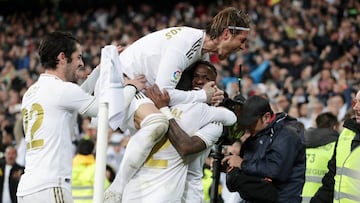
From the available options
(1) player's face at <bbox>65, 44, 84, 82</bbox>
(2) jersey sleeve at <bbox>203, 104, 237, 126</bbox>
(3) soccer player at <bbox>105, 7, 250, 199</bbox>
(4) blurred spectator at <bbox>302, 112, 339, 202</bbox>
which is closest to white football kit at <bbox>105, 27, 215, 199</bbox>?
(3) soccer player at <bbox>105, 7, 250, 199</bbox>

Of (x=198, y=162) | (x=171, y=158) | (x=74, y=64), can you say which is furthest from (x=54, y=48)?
(x=198, y=162)

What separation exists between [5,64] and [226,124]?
1697 centimetres

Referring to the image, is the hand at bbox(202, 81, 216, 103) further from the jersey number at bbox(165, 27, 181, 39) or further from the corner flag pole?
the corner flag pole

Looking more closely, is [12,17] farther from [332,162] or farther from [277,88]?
[332,162]

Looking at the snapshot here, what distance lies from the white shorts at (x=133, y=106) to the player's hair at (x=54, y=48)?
0.55m

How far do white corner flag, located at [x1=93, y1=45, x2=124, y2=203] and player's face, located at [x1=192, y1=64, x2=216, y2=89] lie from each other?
1323 mm

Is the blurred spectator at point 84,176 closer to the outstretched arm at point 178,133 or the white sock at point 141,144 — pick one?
the white sock at point 141,144

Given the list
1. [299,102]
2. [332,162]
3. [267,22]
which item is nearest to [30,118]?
[332,162]

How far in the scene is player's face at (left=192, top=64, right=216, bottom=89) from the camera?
20.3ft

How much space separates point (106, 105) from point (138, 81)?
1260 mm

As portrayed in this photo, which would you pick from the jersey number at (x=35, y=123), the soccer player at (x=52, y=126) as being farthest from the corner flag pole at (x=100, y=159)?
the jersey number at (x=35, y=123)

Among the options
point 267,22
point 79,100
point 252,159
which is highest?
point 267,22

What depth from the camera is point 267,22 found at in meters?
18.9

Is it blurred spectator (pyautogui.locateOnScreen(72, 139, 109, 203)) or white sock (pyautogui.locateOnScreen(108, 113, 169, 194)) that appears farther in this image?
blurred spectator (pyautogui.locateOnScreen(72, 139, 109, 203))
